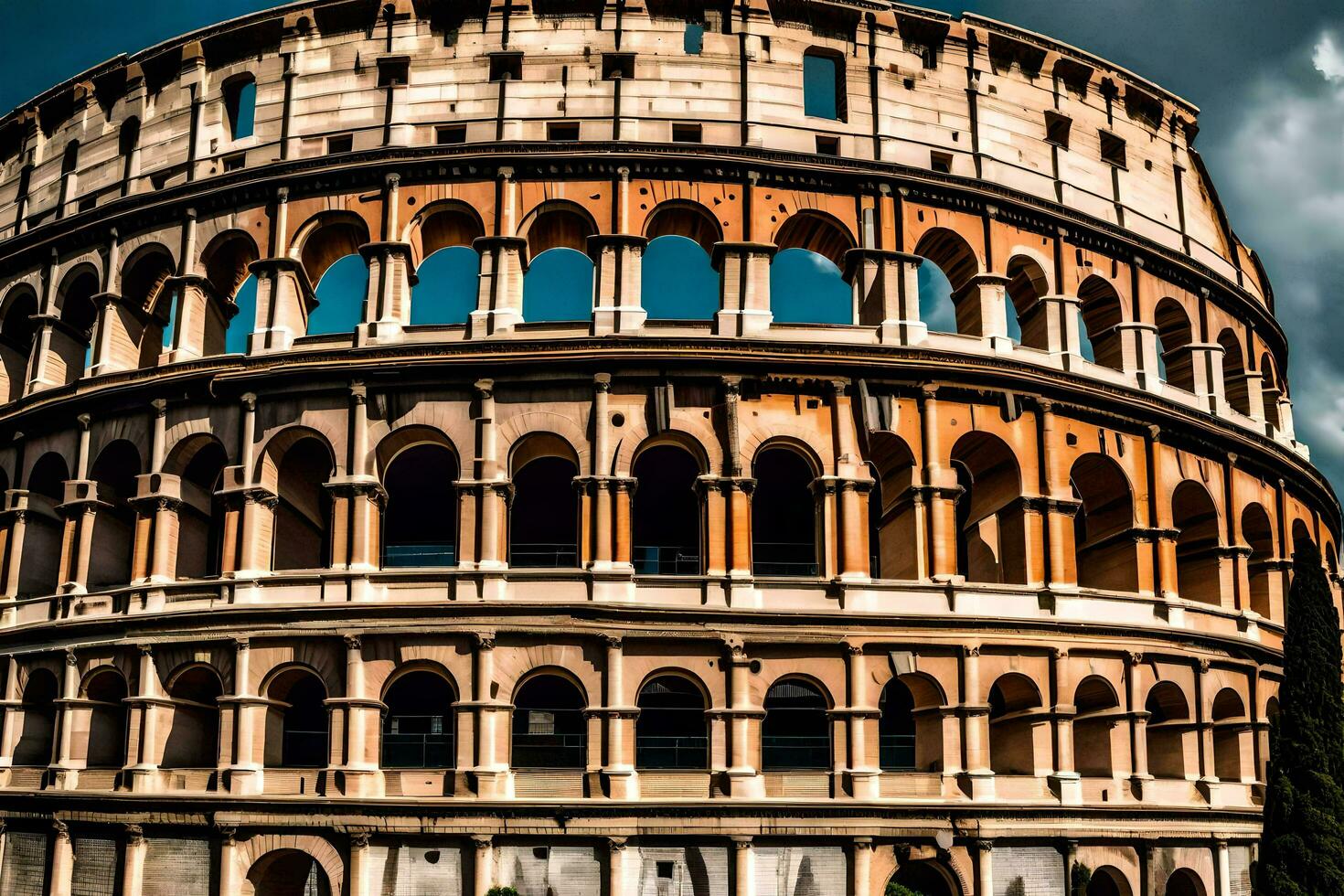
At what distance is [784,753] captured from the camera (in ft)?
88.6

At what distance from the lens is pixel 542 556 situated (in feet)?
90.9

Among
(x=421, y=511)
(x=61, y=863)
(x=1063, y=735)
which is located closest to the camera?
(x=1063, y=735)

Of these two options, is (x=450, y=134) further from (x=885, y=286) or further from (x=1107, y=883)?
(x=1107, y=883)

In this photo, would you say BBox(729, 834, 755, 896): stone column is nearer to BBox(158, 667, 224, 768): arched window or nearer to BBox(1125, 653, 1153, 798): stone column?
BBox(1125, 653, 1153, 798): stone column

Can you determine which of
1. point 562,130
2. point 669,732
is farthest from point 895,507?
point 562,130

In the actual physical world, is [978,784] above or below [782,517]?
below

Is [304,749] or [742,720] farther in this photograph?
[304,749]

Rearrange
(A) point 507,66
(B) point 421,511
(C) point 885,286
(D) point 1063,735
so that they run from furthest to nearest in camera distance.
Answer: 1. (B) point 421,511
2. (A) point 507,66
3. (C) point 885,286
4. (D) point 1063,735

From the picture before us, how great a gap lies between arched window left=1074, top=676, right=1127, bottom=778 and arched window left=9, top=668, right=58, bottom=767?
70.5 ft

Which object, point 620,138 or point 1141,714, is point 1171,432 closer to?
point 1141,714

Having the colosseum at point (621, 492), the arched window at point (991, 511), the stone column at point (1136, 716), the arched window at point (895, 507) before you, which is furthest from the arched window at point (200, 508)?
the stone column at point (1136, 716)

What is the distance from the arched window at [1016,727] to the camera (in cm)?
2545

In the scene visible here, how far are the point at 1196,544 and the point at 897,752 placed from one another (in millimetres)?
8703

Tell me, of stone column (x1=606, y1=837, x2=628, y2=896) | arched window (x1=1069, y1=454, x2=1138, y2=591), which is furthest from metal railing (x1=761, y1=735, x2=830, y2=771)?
arched window (x1=1069, y1=454, x2=1138, y2=591)
